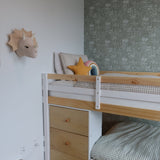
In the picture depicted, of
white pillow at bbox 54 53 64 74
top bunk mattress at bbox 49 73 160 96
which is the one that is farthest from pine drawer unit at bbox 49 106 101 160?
white pillow at bbox 54 53 64 74

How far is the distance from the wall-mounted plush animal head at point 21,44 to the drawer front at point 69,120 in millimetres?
629

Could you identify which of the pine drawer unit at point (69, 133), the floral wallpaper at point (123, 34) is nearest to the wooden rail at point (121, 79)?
the pine drawer unit at point (69, 133)

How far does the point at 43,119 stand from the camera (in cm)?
164

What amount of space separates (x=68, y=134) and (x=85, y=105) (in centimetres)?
37

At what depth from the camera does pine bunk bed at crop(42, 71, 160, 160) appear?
118 centimetres

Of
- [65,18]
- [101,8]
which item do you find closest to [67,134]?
[65,18]

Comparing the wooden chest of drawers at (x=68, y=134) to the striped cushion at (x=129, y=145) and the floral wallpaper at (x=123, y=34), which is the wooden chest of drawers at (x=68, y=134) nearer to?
the striped cushion at (x=129, y=145)

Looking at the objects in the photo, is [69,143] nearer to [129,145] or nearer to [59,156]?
[59,156]

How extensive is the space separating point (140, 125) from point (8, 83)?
1.59m

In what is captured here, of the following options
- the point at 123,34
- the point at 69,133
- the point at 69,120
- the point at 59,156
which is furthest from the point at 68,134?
the point at 123,34

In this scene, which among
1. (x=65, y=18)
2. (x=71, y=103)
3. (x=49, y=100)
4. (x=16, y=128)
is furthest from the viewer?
(x=65, y=18)

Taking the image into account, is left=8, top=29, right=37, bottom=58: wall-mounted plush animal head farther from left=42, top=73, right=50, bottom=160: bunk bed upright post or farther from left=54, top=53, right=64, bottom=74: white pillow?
left=54, top=53, right=64, bottom=74: white pillow

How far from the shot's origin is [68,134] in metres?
1.54

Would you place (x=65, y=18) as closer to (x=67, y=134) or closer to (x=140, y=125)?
(x=67, y=134)
